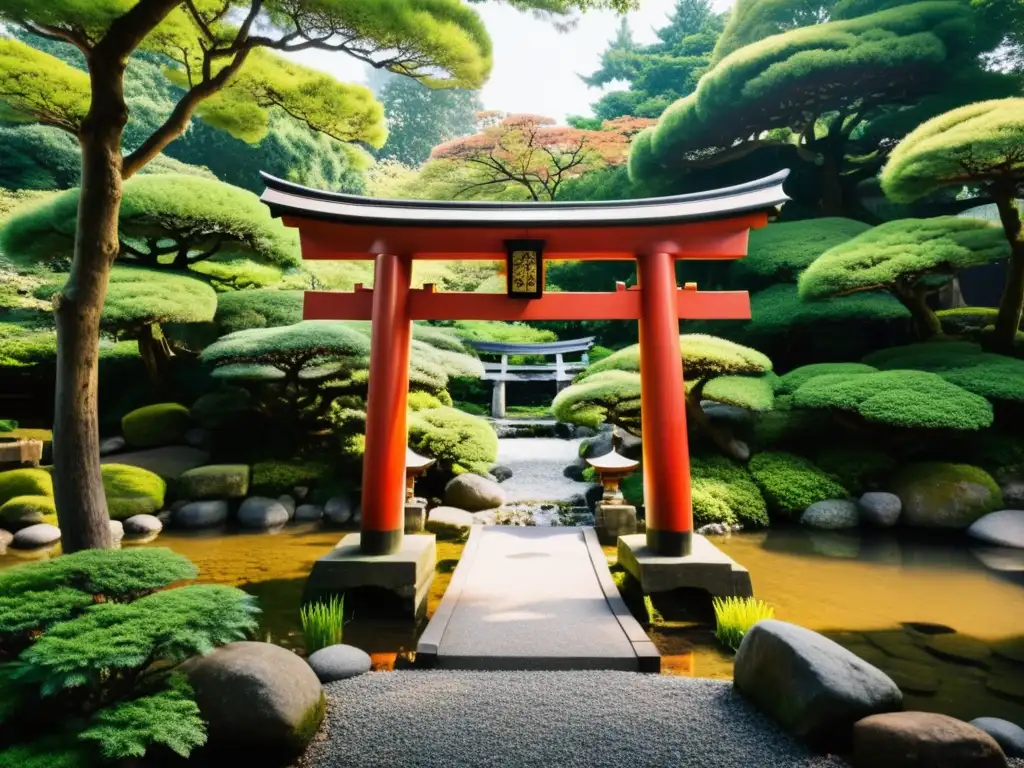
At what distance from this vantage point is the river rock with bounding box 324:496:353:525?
9.92m

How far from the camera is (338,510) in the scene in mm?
10000

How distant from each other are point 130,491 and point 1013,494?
13.5 m

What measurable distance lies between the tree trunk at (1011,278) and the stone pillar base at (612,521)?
7.23 metres

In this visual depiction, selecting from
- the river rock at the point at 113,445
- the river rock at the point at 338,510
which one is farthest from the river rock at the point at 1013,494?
the river rock at the point at 113,445

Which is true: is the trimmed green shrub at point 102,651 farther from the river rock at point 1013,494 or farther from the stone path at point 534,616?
the river rock at point 1013,494

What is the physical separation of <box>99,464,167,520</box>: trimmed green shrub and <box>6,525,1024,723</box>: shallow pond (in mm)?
672

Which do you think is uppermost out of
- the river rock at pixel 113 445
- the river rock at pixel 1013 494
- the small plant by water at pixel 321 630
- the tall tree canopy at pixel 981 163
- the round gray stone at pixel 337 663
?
the tall tree canopy at pixel 981 163

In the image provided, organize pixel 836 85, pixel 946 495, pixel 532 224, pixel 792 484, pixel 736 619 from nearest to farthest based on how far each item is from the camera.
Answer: pixel 736 619 < pixel 532 224 < pixel 946 495 < pixel 792 484 < pixel 836 85

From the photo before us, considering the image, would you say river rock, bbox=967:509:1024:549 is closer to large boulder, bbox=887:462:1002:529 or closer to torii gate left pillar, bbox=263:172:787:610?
large boulder, bbox=887:462:1002:529

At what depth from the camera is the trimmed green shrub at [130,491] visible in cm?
903

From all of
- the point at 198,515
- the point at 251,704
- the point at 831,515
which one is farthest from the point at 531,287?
the point at 198,515

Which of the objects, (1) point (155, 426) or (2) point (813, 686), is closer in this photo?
(2) point (813, 686)

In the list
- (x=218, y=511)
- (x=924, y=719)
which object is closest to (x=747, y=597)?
(x=924, y=719)

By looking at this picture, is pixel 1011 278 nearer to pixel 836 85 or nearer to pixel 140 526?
pixel 836 85
